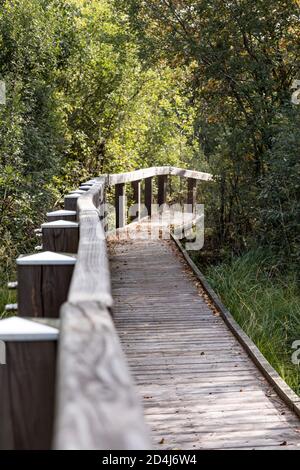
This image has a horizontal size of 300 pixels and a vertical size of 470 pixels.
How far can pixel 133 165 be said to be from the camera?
16188 mm

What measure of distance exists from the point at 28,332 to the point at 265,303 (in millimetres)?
5686

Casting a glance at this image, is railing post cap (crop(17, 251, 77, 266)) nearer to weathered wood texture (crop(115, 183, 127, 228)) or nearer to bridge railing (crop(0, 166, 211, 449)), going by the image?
bridge railing (crop(0, 166, 211, 449))

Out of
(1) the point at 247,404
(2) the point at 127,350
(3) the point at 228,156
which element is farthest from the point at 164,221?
(1) the point at 247,404

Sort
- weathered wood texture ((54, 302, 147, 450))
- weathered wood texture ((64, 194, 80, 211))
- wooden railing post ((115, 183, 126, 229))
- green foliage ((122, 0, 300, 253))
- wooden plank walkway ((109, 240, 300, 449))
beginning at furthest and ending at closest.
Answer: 1. wooden railing post ((115, 183, 126, 229))
2. green foliage ((122, 0, 300, 253))
3. weathered wood texture ((64, 194, 80, 211))
4. wooden plank walkway ((109, 240, 300, 449))
5. weathered wood texture ((54, 302, 147, 450))

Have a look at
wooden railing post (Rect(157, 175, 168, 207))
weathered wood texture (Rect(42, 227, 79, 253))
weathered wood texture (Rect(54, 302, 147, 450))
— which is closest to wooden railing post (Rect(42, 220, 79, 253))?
weathered wood texture (Rect(42, 227, 79, 253))

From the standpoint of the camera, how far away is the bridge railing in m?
1.00

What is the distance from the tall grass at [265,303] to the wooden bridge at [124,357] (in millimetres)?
250

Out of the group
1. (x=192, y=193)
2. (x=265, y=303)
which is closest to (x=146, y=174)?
(x=192, y=193)

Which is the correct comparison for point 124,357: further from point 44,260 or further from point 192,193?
point 192,193

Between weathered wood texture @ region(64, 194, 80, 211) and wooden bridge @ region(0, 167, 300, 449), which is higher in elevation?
weathered wood texture @ region(64, 194, 80, 211)

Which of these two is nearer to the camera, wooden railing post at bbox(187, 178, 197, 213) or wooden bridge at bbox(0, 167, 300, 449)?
wooden bridge at bbox(0, 167, 300, 449)

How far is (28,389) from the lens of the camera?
1572 millimetres

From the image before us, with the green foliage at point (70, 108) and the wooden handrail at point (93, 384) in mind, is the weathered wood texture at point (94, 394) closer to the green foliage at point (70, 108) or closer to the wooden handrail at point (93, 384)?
the wooden handrail at point (93, 384)
